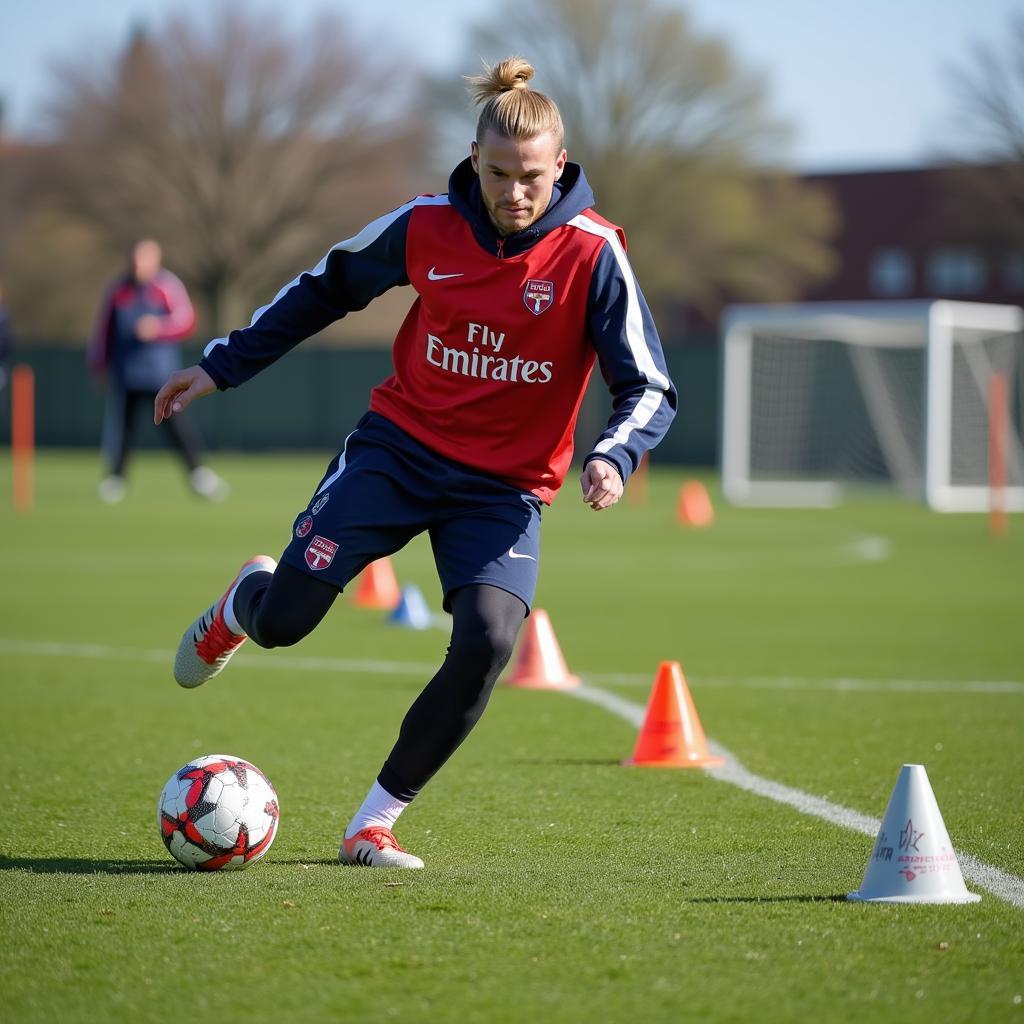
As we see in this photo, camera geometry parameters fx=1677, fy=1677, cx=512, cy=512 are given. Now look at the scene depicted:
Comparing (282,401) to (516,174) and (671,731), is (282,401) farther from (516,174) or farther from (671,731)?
(516,174)

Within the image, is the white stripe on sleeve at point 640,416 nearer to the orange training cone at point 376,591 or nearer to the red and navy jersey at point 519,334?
the red and navy jersey at point 519,334

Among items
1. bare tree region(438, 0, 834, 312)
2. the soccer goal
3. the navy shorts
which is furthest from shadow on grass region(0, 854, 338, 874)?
bare tree region(438, 0, 834, 312)

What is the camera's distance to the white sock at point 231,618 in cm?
545

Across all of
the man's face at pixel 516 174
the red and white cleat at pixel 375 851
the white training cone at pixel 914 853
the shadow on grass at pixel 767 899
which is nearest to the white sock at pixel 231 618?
the red and white cleat at pixel 375 851

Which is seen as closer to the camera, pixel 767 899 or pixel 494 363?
pixel 767 899

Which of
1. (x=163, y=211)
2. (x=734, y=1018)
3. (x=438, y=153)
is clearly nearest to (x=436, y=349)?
(x=734, y=1018)

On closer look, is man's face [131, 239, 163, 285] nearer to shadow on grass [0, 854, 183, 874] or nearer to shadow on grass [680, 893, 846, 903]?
shadow on grass [0, 854, 183, 874]

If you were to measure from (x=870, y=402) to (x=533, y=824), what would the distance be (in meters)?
28.7

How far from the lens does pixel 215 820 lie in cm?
471

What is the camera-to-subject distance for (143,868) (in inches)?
188

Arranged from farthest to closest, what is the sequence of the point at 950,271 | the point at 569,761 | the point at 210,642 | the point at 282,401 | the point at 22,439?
the point at 950,271
the point at 282,401
the point at 22,439
the point at 569,761
the point at 210,642

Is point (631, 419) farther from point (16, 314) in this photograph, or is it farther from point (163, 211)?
point (16, 314)

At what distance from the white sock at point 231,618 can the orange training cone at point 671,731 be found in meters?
1.70

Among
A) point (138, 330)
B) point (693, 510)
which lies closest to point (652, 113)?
point (693, 510)
